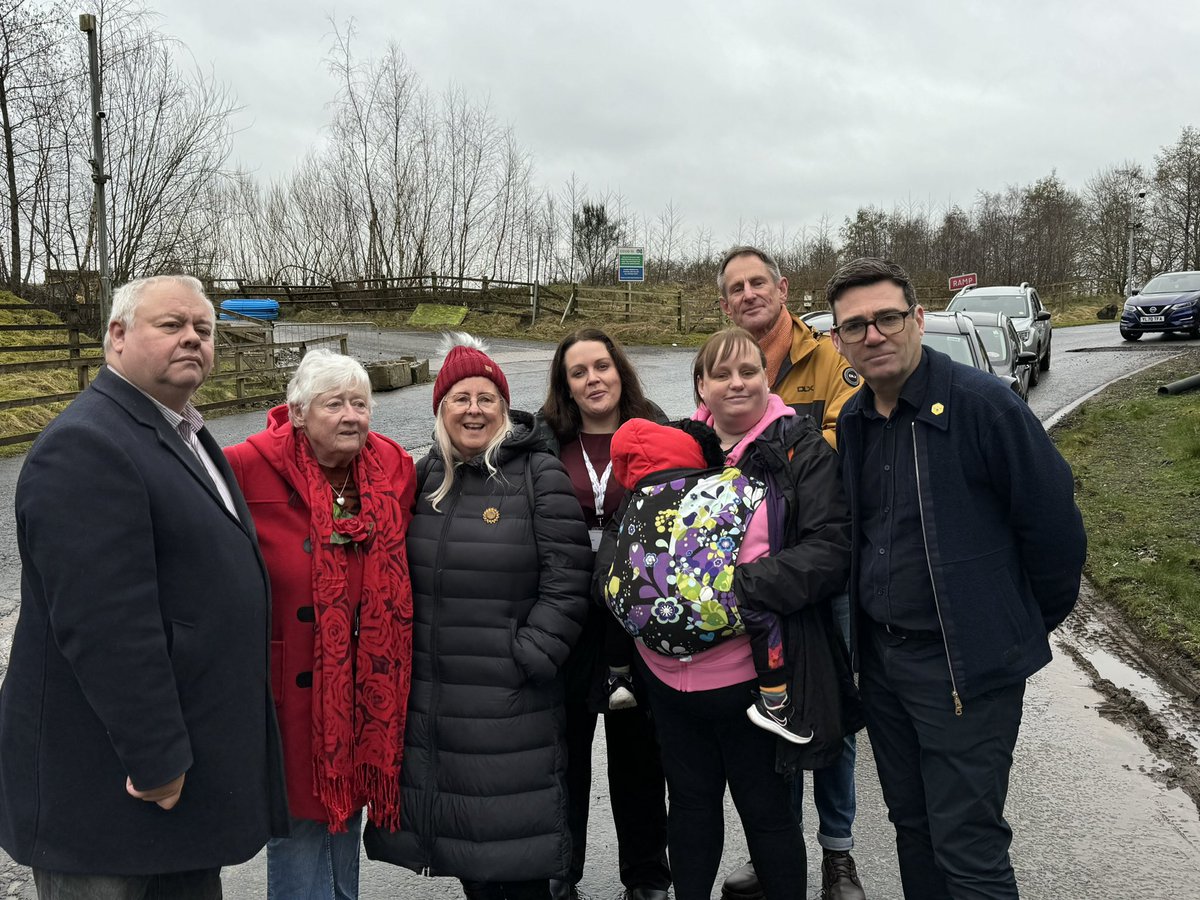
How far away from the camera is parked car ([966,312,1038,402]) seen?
10.8m

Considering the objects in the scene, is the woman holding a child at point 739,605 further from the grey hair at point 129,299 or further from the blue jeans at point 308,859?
the grey hair at point 129,299

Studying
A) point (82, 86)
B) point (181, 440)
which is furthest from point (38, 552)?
point (82, 86)

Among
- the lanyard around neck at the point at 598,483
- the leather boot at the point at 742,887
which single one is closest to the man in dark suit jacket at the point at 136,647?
the lanyard around neck at the point at 598,483

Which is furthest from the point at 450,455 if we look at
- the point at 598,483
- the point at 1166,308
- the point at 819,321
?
the point at 1166,308

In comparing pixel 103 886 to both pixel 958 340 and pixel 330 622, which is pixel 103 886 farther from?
pixel 958 340

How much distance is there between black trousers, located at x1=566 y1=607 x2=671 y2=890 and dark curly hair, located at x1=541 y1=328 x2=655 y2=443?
1.08 m

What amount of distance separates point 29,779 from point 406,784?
3.51 ft

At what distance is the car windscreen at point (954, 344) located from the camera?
9.13 metres

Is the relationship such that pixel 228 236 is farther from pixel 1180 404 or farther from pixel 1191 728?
pixel 1191 728

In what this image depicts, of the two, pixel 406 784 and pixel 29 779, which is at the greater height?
pixel 29 779

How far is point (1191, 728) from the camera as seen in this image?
4172 mm

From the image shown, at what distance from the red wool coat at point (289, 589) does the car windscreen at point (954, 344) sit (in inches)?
309

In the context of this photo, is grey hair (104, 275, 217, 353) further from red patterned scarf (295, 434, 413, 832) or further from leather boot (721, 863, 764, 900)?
leather boot (721, 863, 764, 900)

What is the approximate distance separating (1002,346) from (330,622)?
10711 millimetres
